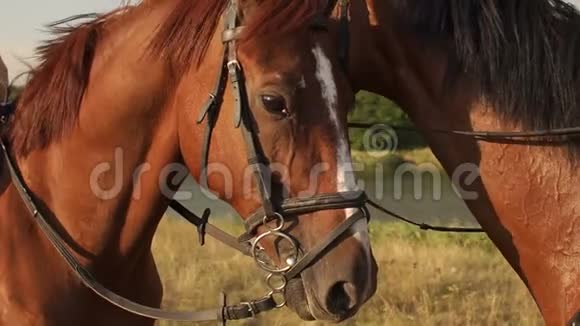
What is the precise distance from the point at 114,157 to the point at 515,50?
1.55 m

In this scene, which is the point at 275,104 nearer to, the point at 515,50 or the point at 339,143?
the point at 339,143

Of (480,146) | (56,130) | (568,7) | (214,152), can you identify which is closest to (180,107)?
(214,152)

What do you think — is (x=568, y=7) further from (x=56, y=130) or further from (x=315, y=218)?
(x=56, y=130)

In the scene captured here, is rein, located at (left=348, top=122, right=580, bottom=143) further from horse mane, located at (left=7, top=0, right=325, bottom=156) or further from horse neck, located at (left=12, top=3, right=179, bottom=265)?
horse neck, located at (left=12, top=3, right=179, bottom=265)

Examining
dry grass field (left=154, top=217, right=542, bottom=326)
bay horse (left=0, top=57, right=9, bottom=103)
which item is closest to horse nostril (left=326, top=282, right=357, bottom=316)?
bay horse (left=0, top=57, right=9, bottom=103)

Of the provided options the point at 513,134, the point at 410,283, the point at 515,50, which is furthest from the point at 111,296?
the point at 410,283

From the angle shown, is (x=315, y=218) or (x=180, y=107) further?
(x=180, y=107)

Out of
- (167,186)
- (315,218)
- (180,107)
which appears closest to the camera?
(315,218)

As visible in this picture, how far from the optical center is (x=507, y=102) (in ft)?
9.82

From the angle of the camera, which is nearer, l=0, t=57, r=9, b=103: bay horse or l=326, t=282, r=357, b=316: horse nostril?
l=326, t=282, r=357, b=316: horse nostril

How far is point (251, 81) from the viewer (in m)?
2.62

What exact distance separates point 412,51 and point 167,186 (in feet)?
3.58

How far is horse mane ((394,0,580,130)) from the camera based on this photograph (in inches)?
116

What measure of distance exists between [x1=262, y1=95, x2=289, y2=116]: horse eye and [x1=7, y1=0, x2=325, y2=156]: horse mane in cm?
22
